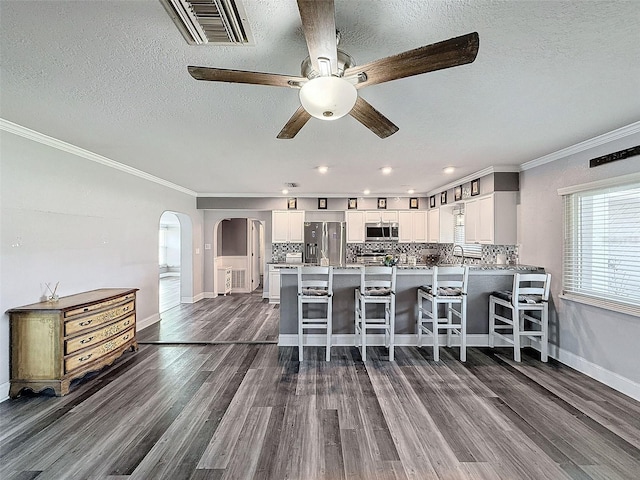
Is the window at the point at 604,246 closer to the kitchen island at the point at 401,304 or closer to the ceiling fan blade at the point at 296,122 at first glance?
the kitchen island at the point at 401,304

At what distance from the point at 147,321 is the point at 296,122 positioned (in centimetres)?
457

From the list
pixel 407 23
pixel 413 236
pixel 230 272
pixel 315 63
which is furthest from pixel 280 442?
pixel 230 272

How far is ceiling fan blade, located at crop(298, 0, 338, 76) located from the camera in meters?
1.10

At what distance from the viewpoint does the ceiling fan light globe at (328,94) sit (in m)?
1.42

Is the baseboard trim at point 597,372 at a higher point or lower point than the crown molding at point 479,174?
lower

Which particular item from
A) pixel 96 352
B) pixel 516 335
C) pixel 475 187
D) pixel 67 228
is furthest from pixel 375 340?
pixel 67 228

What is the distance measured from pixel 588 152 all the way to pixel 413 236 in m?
3.80

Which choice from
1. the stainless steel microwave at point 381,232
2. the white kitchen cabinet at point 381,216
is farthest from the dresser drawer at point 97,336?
the white kitchen cabinet at point 381,216

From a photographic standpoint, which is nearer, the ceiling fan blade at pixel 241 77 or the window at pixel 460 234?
the ceiling fan blade at pixel 241 77

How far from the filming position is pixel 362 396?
111 inches

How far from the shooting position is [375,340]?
4184mm

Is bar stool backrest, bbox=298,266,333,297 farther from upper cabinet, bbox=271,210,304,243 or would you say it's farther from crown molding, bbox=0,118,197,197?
upper cabinet, bbox=271,210,304,243

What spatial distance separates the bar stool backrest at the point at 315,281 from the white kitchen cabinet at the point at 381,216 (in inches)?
124

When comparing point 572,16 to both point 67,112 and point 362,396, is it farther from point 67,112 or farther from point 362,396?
point 67,112
